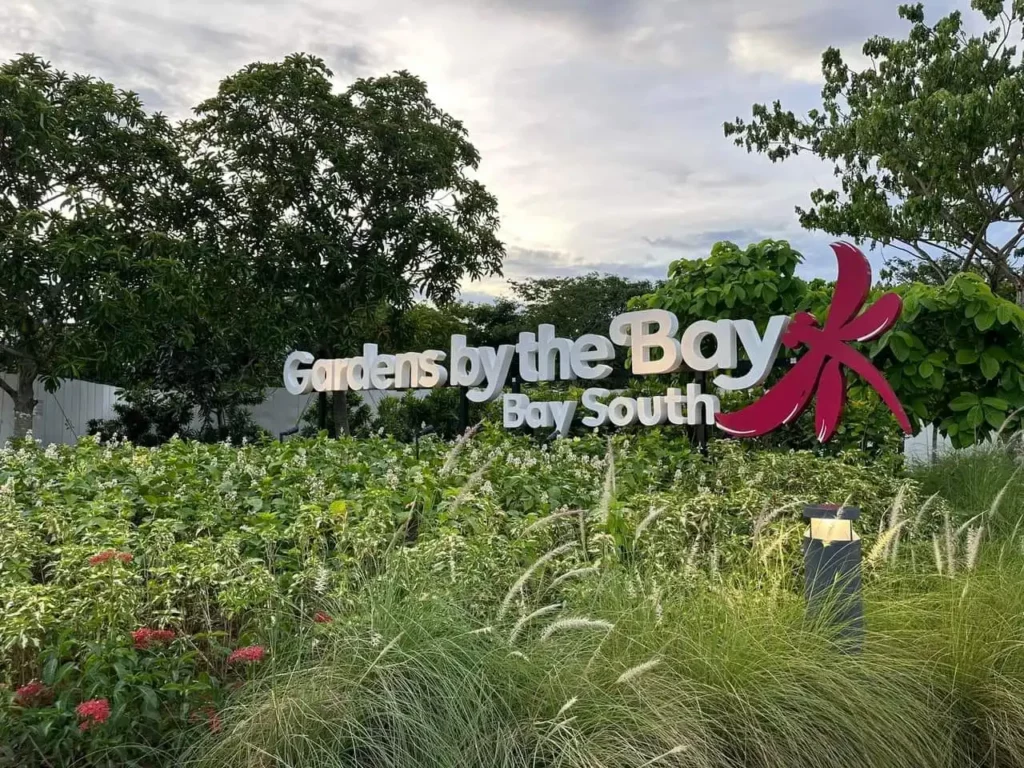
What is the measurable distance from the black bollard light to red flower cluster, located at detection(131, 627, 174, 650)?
2500mm

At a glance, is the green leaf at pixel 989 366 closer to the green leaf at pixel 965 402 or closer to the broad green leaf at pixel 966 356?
the broad green leaf at pixel 966 356

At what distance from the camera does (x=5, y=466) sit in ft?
21.8

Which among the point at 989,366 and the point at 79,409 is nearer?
the point at 989,366

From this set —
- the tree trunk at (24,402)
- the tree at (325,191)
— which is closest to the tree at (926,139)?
the tree at (325,191)

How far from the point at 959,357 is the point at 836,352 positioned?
1217 millimetres

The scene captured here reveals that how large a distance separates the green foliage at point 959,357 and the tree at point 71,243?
1120 cm

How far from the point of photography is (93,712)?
2588 mm

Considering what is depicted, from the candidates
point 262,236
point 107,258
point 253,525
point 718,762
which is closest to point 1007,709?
point 718,762

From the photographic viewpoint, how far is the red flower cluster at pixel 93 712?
8.49 feet

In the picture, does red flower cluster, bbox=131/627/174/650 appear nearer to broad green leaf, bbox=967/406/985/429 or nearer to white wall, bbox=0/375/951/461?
broad green leaf, bbox=967/406/985/429

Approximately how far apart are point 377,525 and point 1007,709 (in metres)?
2.75

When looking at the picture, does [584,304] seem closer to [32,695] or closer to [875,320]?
[875,320]

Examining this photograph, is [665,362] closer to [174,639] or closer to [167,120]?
[174,639]

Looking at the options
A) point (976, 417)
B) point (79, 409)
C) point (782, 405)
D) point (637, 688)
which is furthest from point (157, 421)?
point (637, 688)
